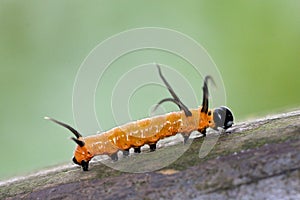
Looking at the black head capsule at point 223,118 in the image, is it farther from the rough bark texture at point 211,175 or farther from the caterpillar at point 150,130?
the rough bark texture at point 211,175

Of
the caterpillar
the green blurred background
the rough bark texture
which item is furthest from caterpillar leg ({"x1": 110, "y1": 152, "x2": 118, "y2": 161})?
the green blurred background

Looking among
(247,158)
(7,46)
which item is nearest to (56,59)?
(7,46)

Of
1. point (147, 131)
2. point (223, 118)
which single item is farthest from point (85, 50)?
point (223, 118)

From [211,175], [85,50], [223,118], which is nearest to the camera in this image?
[211,175]

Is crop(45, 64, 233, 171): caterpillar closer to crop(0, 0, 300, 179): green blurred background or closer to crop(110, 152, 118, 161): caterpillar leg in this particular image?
crop(110, 152, 118, 161): caterpillar leg

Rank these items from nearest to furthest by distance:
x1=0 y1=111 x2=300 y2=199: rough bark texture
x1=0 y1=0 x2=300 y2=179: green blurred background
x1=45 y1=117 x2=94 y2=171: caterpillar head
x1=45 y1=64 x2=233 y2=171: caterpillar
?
x1=0 y1=111 x2=300 y2=199: rough bark texture
x1=45 y1=117 x2=94 y2=171: caterpillar head
x1=45 y1=64 x2=233 y2=171: caterpillar
x1=0 y1=0 x2=300 y2=179: green blurred background

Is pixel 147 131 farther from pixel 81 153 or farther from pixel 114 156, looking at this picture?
pixel 81 153

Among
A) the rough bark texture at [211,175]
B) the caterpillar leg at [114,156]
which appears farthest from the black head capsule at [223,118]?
the caterpillar leg at [114,156]
